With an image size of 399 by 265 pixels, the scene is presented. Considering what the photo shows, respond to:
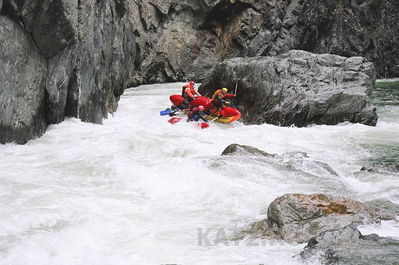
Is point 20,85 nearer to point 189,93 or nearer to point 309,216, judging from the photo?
point 309,216

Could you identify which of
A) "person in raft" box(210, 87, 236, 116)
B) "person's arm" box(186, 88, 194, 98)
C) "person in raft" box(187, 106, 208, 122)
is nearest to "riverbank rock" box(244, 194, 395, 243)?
"person in raft" box(210, 87, 236, 116)

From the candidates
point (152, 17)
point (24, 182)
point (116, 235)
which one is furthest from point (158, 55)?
point (116, 235)

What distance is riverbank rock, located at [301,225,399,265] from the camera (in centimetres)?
402

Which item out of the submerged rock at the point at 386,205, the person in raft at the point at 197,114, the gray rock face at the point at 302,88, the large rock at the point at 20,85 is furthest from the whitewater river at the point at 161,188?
the person in raft at the point at 197,114

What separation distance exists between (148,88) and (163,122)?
406 inches

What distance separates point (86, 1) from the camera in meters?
11.3

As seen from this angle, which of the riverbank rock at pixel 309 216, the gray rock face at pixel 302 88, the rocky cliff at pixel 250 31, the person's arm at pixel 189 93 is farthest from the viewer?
the rocky cliff at pixel 250 31

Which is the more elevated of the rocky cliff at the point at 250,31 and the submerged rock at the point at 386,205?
the rocky cliff at the point at 250,31

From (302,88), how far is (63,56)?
7.15 metres

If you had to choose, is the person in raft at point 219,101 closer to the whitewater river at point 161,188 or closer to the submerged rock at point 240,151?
the whitewater river at point 161,188

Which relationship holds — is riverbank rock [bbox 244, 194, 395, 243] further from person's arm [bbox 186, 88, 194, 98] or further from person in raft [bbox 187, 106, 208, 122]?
person's arm [bbox 186, 88, 194, 98]

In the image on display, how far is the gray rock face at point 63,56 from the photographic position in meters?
8.92

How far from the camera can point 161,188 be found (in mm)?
7047

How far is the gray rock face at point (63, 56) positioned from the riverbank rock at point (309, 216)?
5703 mm
